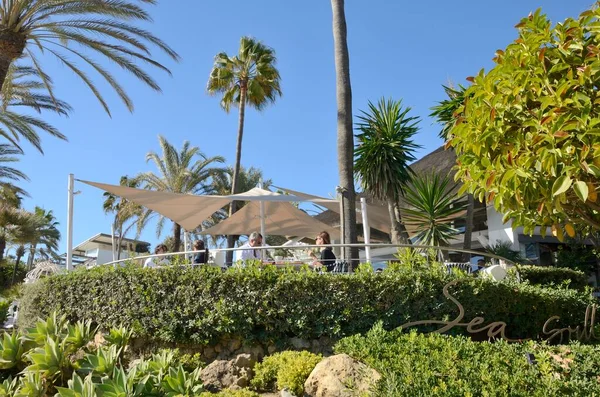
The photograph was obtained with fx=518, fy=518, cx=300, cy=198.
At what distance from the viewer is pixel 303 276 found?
6.57m

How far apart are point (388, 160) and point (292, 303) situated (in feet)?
31.4

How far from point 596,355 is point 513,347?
887mm

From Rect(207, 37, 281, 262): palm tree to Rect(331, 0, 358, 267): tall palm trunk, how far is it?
39.6ft

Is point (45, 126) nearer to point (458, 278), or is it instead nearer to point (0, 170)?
point (0, 170)

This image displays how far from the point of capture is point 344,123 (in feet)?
34.5

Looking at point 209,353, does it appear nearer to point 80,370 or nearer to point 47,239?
point 80,370

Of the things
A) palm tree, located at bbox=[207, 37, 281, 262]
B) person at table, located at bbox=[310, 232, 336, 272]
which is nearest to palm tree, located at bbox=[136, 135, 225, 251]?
palm tree, located at bbox=[207, 37, 281, 262]

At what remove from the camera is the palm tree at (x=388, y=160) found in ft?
50.1

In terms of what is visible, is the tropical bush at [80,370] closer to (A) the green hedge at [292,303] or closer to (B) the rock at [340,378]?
(A) the green hedge at [292,303]

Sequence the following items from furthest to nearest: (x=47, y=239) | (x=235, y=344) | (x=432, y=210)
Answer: (x=47, y=239) → (x=432, y=210) → (x=235, y=344)

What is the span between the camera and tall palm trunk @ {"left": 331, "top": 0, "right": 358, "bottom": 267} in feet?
32.9

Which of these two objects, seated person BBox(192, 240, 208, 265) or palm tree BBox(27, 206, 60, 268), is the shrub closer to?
seated person BBox(192, 240, 208, 265)

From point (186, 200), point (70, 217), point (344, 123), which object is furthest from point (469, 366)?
point (186, 200)

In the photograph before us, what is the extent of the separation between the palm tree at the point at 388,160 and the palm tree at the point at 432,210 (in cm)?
52
